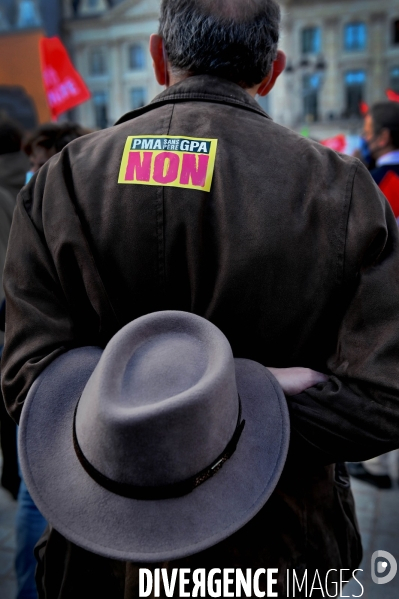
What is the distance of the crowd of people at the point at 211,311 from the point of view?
1141mm

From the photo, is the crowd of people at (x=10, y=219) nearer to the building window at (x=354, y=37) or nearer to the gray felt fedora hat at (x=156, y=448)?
the gray felt fedora hat at (x=156, y=448)

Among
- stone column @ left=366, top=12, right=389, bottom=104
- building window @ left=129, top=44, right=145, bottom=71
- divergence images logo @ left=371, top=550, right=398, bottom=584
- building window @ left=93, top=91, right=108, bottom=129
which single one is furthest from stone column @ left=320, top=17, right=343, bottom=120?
divergence images logo @ left=371, top=550, right=398, bottom=584

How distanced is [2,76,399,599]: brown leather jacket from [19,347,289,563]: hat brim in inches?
3.8

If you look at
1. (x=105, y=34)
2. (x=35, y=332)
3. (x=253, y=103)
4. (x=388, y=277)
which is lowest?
(x=105, y=34)

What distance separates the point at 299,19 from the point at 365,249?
42343mm

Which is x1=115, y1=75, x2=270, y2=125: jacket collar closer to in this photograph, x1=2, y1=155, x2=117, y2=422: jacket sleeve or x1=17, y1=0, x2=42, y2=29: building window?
x1=2, y1=155, x2=117, y2=422: jacket sleeve

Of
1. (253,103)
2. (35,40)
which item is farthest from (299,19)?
(253,103)

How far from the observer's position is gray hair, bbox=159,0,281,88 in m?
1.37

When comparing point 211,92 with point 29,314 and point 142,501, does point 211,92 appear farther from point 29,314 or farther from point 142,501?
point 142,501

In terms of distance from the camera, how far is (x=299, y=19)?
38719 millimetres

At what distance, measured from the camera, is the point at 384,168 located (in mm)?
3654

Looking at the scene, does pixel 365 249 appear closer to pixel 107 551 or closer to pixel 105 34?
pixel 107 551

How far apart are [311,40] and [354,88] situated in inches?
179

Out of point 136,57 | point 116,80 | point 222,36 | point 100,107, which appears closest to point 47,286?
point 222,36
